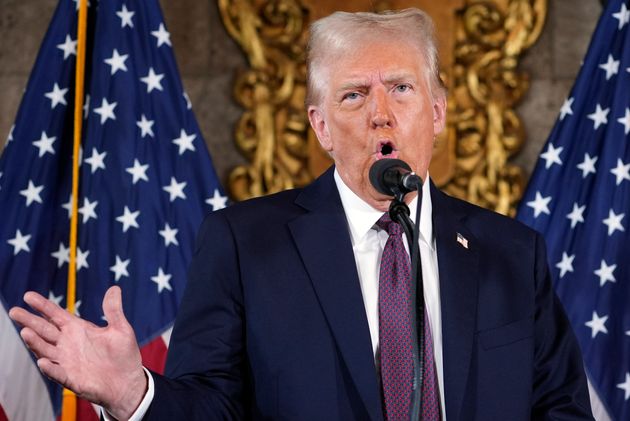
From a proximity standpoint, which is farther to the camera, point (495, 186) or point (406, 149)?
point (495, 186)

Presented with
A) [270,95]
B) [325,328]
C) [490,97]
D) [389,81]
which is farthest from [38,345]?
[490,97]

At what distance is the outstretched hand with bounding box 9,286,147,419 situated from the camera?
175cm

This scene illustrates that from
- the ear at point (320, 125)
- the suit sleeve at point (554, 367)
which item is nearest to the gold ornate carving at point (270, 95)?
the ear at point (320, 125)

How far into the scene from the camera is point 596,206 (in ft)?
12.9

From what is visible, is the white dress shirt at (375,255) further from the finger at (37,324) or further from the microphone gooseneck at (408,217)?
the finger at (37,324)

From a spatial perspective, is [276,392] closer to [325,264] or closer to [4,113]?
[325,264]

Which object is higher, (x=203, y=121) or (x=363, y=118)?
(x=363, y=118)

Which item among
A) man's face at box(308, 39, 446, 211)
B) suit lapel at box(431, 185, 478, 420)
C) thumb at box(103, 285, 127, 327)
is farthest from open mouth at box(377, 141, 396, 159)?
thumb at box(103, 285, 127, 327)

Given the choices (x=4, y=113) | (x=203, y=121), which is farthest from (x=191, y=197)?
(x=4, y=113)

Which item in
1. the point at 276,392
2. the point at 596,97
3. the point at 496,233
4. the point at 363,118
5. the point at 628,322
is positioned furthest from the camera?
the point at 596,97

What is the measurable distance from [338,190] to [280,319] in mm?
387

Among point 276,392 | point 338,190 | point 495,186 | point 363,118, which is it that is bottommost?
point 495,186

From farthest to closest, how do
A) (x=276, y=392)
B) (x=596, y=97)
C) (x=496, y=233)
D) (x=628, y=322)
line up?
(x=596, y=97) → (x=628, y=322) → (x=496, y=233) → (x=276, y=392)

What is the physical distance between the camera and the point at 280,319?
2.14 m
